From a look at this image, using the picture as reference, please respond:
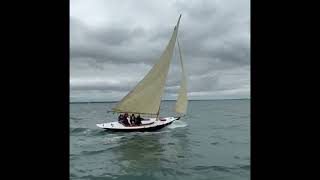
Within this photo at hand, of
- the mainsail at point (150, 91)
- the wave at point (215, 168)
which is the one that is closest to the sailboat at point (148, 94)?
the mainsail at point (150, 91)

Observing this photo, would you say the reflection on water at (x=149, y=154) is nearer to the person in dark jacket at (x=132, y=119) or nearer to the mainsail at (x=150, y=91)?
the person in dark jacket at (x=132, y=119)

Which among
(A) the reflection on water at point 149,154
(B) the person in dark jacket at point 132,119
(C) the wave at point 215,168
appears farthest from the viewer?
(B) the person in dark jacket at point 132,119

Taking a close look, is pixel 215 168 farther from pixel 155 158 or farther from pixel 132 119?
pixel 132 119

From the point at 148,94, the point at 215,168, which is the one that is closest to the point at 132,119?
the point at 148,94

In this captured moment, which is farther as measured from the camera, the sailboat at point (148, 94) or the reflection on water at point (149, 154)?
the sailboat at point (148, 94)

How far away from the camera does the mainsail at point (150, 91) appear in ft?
105

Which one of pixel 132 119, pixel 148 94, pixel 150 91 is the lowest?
pixel 132 119

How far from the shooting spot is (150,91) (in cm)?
3241

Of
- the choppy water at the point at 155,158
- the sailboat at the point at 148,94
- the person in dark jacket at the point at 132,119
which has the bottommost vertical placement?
the choppy water at the point at 155,158

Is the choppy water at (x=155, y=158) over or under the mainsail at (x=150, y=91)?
under

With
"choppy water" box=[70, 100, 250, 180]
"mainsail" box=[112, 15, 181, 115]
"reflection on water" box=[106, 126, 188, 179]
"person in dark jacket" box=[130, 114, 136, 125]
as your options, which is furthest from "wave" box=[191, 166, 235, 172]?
"person in dark jacket" box=[130, 114, 136, 125]
